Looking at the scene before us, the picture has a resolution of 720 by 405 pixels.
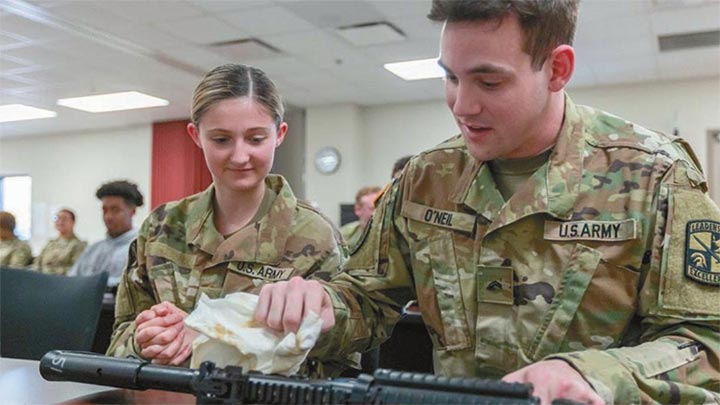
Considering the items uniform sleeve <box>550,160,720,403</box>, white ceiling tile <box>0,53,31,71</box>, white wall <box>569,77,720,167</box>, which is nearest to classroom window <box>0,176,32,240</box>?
white ceiling tile <box>0,53,31,71</box>

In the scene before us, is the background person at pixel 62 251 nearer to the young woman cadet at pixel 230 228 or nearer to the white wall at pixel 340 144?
the white wall at pixel 340 144

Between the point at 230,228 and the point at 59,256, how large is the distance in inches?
205

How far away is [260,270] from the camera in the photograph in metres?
1.56

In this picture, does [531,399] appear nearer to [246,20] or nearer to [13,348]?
[13,348]

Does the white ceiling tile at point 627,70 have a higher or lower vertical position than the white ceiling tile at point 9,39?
higher

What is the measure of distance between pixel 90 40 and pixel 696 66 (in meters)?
5.27

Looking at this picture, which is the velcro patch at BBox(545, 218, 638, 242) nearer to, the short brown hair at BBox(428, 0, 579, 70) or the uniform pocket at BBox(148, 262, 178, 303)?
the short brown hair at BBox(428, 0, 579, 70)

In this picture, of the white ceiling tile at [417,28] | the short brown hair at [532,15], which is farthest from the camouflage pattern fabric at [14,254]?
the short brown hair at [532,15]

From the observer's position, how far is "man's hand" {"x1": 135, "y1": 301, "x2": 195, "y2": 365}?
1226mm

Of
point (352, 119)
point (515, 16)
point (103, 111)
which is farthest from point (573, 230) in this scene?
point (103, 111)

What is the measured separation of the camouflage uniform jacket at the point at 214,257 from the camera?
1.55m

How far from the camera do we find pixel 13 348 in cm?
199

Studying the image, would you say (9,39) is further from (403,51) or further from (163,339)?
(163,339)

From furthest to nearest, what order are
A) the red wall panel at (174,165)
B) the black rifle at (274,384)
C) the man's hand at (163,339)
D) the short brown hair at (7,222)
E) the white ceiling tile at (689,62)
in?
the red wall panel at (174,165)
the short brown hair at (7,222)
the white ceiling tile at (689,62)
the man's hand at (163,339)
the black rifle at (274,384)
